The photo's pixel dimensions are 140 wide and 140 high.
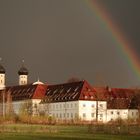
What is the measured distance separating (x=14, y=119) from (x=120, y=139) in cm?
4849

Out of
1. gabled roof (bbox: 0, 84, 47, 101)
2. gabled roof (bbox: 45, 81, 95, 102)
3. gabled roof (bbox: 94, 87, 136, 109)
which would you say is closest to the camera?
gabled roof (bbox: 45, 81, 95, 102)

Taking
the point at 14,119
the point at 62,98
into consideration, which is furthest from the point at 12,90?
the point at 14,119

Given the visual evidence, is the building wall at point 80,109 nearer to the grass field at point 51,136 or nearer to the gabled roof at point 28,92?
the gabled roof at point 28,92

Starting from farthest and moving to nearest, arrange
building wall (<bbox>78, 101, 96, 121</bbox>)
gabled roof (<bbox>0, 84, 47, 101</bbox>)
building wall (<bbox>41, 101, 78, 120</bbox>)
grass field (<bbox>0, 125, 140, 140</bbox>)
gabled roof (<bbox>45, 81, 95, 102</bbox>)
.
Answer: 1. gabled roof (<bbox>0, 84, 47, 101</bbox>)
2. building wall (<bbox>41, 101, 78, 120</bbox>)
3. gabled roof (<bbox>45, 81, 95, 102</bbox>)
4. building wall (<bbox>78, 101, 96, 121</bbox>)
5. grass field (<bbox>0, 125, 140, 140</bbox>)

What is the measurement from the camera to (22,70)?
175625 mm

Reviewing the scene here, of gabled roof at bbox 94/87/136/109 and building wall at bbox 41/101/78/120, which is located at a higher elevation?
gabled roof at bbox 94/87/136/109

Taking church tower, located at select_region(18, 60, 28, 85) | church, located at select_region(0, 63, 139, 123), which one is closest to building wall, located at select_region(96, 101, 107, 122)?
church, located at select_region(0, 63, 139, 123)

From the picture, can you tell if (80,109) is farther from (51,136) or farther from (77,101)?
(51,136)

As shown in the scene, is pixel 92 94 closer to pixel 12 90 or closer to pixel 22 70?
pixel 12 90

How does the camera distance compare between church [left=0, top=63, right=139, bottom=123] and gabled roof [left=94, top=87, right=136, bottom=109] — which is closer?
church [left=0, top=63, right=139, bottom=123]

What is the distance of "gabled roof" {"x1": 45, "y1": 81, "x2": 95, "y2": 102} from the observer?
124 meters

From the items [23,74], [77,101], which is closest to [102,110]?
[77,101]

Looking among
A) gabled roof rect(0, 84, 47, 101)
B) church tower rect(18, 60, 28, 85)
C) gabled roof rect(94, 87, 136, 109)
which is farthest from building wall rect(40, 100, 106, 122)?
church tower rect(18, 60, 28, 85)

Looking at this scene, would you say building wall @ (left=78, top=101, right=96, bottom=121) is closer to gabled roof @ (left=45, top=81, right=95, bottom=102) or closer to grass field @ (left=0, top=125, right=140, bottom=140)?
gabled roof @ (left=45, top=81, right=95, bottom=102)
